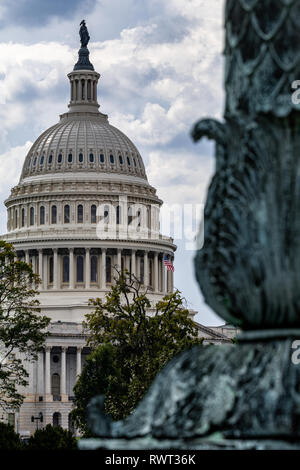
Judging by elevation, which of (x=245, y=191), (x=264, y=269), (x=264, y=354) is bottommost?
(x=264, y=354)

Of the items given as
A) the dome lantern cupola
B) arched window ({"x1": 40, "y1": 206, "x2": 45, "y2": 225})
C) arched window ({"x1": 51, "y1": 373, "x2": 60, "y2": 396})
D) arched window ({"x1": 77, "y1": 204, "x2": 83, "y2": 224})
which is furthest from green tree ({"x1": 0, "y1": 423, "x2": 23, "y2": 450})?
the dome lantern cupola

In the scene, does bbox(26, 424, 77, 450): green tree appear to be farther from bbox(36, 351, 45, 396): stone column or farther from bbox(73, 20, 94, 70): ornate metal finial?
bbox(73, 20, 94, 70): ornate metal finial

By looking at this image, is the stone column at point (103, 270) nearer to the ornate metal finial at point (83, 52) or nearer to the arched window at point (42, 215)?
the arched window at point (42, 215)

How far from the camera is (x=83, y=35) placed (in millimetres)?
177375

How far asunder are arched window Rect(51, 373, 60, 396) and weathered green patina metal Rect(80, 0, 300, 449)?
12542cm

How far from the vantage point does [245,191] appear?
24.5 ft

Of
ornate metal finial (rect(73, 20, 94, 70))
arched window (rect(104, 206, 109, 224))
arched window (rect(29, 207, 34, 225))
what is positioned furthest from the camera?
ornate metal finial (rect(73, 20, 94, 70))

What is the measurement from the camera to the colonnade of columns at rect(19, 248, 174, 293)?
146m

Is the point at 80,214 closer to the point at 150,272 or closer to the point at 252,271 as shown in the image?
the point at 150,272
